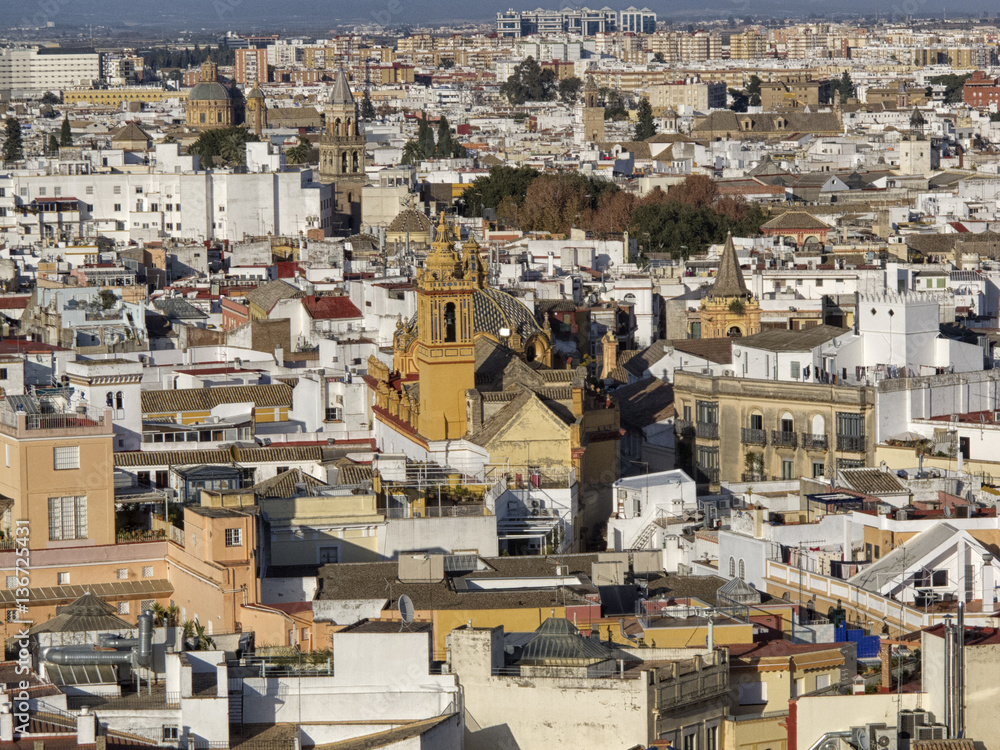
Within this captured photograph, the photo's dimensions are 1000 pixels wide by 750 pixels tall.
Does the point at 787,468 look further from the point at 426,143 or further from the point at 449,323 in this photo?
the point at 426,143

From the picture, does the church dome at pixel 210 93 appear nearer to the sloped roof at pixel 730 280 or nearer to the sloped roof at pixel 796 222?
the sloped roof at pixel 796 222

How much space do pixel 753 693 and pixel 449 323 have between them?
35.3 feet

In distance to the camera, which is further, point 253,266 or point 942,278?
point 253,266

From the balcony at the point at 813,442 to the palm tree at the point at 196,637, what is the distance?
1155 centimetres

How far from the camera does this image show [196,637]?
20.0 m

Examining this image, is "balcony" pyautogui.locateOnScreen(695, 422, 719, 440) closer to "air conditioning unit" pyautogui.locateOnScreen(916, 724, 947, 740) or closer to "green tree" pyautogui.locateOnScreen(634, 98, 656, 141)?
"air conditioning unit" pyautogui.locateOnScreen(916, 724, 947, 740)

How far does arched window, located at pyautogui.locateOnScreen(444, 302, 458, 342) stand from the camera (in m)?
28.7

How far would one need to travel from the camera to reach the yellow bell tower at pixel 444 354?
1118 inches

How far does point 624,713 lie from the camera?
17.7 metres

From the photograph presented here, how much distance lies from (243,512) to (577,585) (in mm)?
3586

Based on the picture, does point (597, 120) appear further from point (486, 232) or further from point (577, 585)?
point (577, 585)

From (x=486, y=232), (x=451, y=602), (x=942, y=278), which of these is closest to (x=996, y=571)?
(x=451, y=602)

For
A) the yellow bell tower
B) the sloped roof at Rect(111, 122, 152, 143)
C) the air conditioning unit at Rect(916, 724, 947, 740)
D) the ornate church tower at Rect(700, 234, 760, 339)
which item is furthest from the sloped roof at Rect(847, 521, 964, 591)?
the sloped roof at Rect(111, 122, 152, 143)

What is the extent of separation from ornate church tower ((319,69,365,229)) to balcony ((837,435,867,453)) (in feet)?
160
